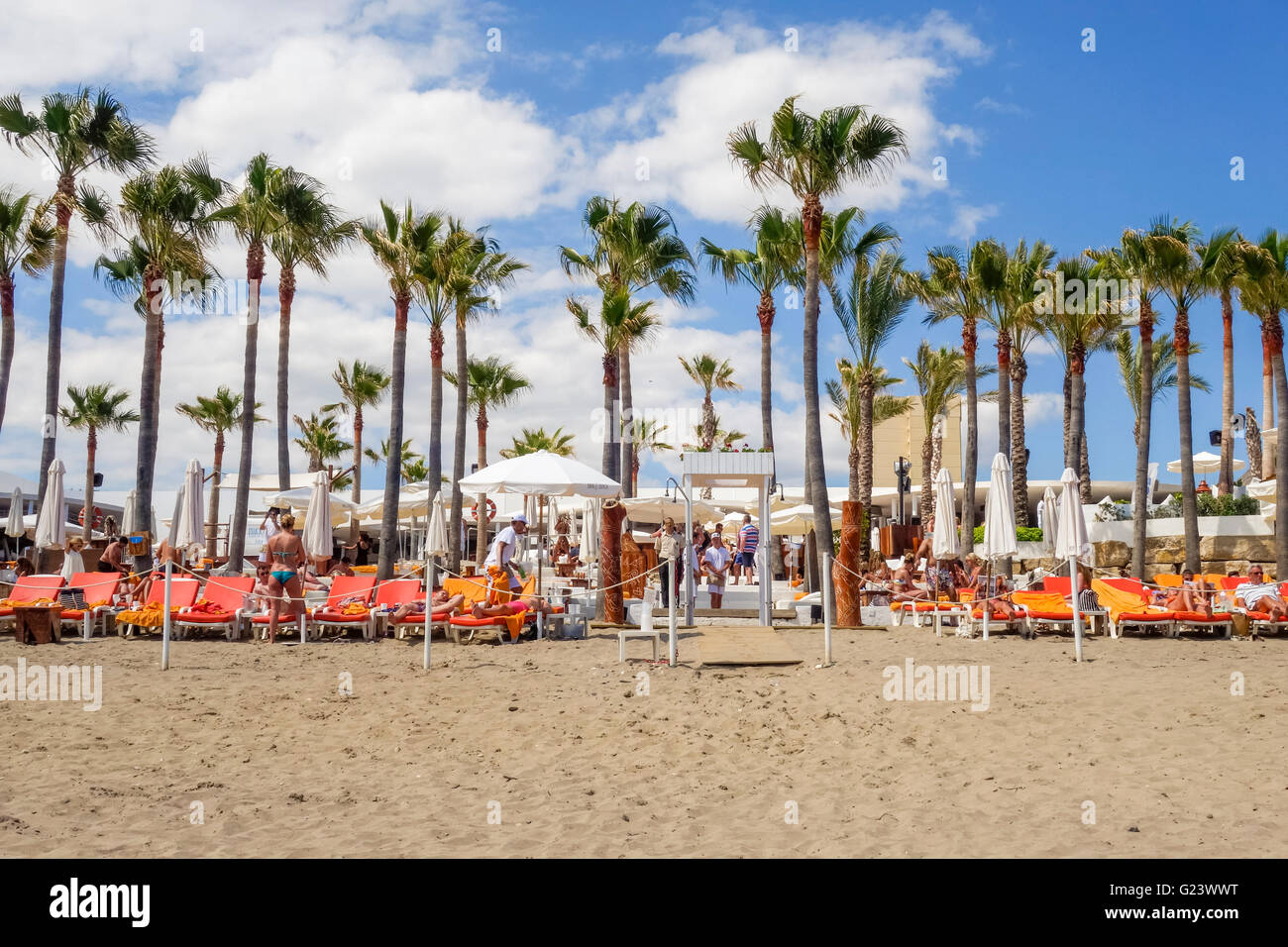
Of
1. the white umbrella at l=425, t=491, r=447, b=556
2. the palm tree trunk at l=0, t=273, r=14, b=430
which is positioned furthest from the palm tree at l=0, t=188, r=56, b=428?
the white umbrella at l=425, t=491, r=447, b=556

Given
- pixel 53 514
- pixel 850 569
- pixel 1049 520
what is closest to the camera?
pixel 850 569

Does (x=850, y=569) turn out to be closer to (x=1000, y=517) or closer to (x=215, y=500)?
(x=1000, y=517)

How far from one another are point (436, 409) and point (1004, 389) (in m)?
13.9

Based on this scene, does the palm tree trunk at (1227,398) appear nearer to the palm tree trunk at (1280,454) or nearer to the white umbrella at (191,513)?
the palm tree trunk at (1280,454)

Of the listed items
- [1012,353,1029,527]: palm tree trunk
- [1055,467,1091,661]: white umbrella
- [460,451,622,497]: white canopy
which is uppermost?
[1012,353,1029,527]: palm tree trunk

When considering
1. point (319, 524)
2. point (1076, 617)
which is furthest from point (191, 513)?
point (1076, 617)

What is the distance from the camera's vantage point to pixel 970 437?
23469 millimetres

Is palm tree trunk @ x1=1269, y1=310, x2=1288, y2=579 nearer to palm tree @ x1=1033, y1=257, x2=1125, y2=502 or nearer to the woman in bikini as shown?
palm tree @ x1=1033, y1=257, x2=1125, y2=502

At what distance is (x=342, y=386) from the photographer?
38625 millimetres

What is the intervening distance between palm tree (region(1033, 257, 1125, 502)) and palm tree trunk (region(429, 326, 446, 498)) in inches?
567

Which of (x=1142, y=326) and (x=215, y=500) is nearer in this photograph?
(x=1142, y=326)

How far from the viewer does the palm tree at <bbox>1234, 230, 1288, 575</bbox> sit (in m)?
18.0
